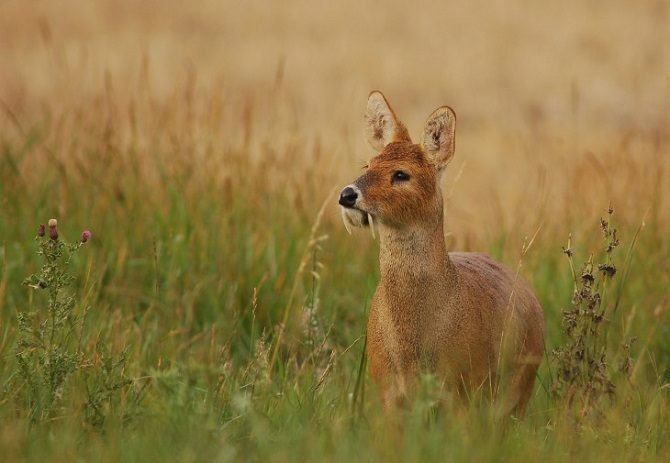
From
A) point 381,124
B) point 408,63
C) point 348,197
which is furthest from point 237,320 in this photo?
point 408,63

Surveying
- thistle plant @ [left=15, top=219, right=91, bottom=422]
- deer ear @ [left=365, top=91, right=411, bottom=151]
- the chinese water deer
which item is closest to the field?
thistle plant @ [left=15, top=219, right=91, bottom=422]

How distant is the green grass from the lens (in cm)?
436

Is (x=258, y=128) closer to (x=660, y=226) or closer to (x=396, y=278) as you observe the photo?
(x=660, y=226)

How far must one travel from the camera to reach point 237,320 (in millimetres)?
6793

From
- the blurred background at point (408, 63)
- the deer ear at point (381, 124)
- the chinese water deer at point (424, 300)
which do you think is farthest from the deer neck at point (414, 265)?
the blurred background at point (408, 63)

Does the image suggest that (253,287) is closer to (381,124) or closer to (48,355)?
(381,124)

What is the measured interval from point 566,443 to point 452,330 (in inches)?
31.6

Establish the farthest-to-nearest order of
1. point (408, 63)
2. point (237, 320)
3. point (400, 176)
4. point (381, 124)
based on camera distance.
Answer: point (408, 63) → point (237, 320) → point (381, 124) → point (400, 176)

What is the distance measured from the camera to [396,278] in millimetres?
5375

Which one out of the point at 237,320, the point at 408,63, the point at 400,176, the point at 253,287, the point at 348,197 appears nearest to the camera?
the point at 348,197

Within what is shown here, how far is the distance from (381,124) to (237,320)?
1.52 m

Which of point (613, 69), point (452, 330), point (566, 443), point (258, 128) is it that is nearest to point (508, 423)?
point (566, 443)

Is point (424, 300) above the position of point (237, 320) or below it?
above

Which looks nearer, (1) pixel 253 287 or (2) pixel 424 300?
(2) pixel 424 300
